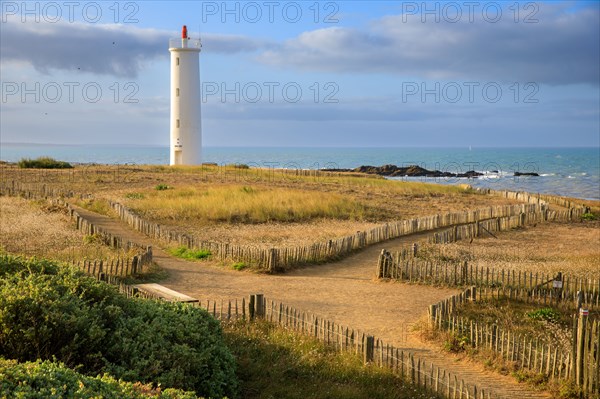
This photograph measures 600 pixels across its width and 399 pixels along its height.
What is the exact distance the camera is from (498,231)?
1043 inches

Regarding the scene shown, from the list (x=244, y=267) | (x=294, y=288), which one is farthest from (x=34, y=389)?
(x=244, y=267)

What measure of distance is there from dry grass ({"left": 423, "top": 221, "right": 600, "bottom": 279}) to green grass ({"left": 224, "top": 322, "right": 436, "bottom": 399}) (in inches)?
350

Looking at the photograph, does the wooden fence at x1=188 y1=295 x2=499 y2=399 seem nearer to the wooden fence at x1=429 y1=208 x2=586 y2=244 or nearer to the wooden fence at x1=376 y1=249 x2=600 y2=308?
the wooden fence at x1=376 y1=249 x2=600 y2=308

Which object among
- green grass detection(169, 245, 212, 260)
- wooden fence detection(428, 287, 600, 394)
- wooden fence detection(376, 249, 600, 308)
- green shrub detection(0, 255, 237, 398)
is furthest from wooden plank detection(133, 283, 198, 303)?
wooden fence detection(376, 249, 600, 308)

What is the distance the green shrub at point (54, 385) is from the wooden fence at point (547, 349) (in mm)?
5994

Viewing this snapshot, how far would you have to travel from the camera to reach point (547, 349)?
32.3ft

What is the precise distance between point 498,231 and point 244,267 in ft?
42.6

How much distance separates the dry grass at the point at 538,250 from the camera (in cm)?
1792

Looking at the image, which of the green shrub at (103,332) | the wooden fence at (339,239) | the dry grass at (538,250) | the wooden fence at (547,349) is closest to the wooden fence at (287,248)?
the wooden fence at (339,239)

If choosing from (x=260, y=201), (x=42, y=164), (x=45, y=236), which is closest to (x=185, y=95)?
(x=42, y=164)

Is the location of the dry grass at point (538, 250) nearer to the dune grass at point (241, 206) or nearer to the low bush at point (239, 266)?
the low bush at point (239, 266)

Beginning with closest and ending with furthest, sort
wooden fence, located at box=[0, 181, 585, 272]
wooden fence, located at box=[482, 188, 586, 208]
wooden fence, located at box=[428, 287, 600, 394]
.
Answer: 1. wooden fence, located at box=[428, 287, 600, 394]
2. wooden fence, located at box=[0, 181, 585, 272]
3. wooden fence, located at box=[482, 188, 586, 208]

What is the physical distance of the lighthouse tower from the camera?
5119 cm

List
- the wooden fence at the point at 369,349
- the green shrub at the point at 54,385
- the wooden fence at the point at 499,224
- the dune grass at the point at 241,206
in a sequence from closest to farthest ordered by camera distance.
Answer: the green shrub at the point at 54,385 < the wooden fence at the point at 369,349 < the wooden fence at the point at 499,224 < the dune grass at the point at 241,206
